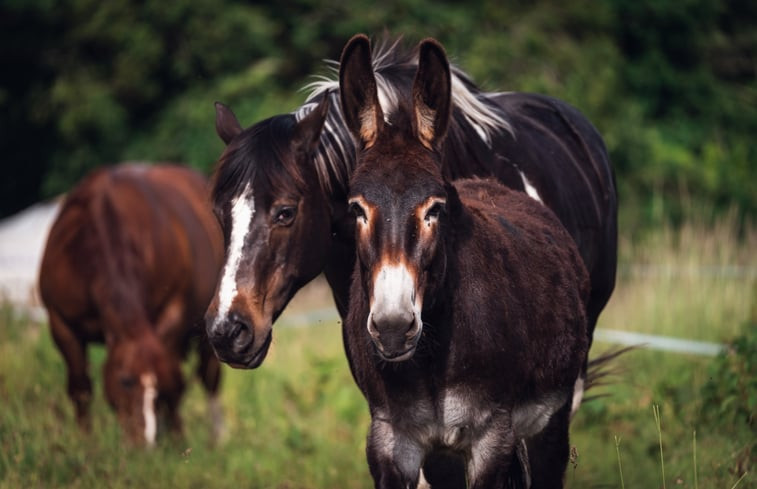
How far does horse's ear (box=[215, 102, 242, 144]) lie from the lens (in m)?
4.96

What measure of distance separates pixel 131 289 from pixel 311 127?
4372 mm

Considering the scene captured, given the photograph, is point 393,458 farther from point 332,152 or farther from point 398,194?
point 332,152

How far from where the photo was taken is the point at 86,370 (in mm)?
8594

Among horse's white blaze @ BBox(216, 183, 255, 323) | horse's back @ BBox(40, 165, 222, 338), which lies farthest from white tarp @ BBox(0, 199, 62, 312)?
horse's white blaze @ BBox(216, 183, 255, 323)

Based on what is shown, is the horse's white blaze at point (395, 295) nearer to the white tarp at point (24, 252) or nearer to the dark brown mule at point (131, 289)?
the dark brown mule at point (131, 289)

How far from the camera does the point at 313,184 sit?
473 centimetres

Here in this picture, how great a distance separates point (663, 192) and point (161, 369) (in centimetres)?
839

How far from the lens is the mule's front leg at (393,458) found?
Answer: 3.99m

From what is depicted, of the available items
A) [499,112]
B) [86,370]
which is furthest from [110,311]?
[499,112]

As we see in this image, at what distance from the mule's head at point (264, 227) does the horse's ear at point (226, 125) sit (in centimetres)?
10

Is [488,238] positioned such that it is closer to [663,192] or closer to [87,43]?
[663,192]

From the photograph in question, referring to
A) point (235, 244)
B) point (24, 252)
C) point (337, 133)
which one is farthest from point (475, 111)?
point (24, 252)

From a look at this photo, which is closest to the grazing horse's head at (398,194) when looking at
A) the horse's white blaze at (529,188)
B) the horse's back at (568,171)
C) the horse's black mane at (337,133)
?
the horse's black mane at (337,133)

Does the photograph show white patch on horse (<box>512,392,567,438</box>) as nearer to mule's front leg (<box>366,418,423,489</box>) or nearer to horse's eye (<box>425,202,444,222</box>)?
mule's front leg (<box>366,418,423,489</box>)
